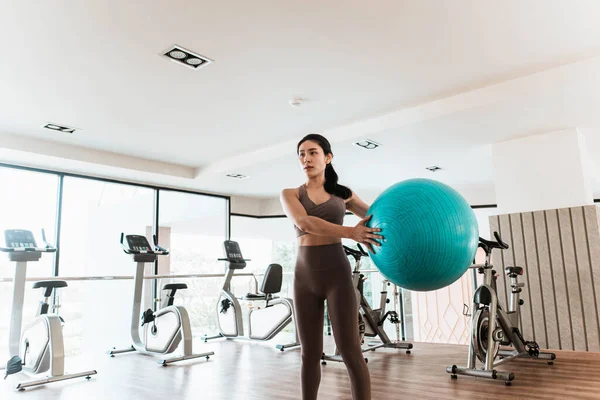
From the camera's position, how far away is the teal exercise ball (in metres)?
1.49

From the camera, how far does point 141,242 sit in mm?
4633

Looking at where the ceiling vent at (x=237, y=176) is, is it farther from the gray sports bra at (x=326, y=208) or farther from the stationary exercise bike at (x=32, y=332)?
the gray sports bra at (x=326, y=208)

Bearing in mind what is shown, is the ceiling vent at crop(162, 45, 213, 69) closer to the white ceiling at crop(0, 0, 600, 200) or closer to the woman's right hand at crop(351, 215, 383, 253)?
the white ceiling at crop(0, 0, 600, 200)

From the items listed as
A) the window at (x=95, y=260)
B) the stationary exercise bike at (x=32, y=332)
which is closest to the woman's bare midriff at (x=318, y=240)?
the stationary exercise bike at (x=32, y=332)

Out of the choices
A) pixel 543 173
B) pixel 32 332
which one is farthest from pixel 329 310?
pixel 543 173

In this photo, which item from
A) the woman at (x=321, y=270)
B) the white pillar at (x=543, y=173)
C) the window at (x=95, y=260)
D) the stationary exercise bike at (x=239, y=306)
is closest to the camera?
the woman at (x=321, y=270)

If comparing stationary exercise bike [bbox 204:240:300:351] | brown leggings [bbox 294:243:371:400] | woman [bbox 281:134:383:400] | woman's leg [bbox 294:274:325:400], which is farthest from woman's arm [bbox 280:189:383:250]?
stationary exercise bike [bbox 204:240:300:351]

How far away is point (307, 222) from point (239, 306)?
167 inches

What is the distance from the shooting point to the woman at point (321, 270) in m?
1.65

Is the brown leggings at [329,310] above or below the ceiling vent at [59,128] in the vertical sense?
below

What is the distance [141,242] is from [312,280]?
335 cm

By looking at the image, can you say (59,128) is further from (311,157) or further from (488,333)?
(488,333)

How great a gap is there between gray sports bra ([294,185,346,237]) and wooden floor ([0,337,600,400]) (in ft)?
5.09

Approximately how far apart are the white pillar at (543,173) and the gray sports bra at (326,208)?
3452 mm
